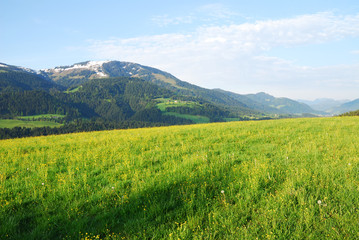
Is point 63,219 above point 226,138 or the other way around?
the other way around

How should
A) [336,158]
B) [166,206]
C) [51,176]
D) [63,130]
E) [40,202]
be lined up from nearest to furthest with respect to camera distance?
[166,206] → [40,202] → [51,176] → [336,158] → [63,130]

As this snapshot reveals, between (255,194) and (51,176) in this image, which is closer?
(255,194)

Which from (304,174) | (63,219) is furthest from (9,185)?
(304,174)

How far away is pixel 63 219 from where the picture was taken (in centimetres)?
430

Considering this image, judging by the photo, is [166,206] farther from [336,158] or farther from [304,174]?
[336,158]

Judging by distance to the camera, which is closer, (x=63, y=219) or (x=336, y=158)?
(x=63, y=219)

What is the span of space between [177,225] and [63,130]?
215m

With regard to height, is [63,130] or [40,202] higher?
[40,202]

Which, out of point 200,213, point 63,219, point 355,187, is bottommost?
point 63,219

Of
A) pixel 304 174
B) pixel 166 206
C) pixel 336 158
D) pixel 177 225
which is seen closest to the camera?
pixel 177 225

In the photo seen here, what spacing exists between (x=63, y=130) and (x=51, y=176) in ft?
689

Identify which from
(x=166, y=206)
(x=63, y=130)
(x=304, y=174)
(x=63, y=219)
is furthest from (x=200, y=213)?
(x=63, y=130)

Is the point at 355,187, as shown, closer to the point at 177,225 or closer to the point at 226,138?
the point at 177,225

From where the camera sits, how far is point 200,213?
432cm
